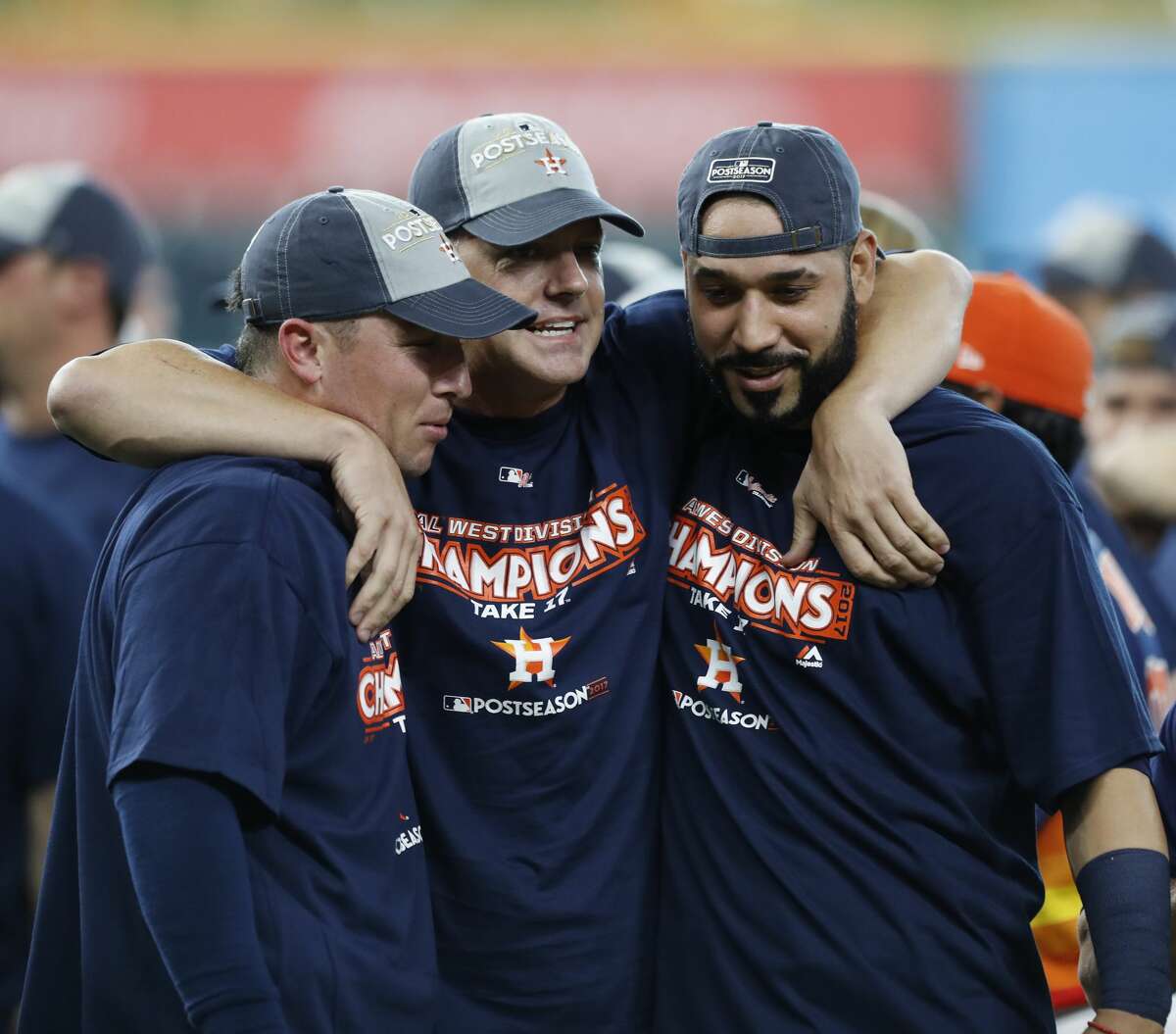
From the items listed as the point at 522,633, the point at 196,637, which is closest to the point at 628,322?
the point at 522,633

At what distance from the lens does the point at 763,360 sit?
7.78 ft

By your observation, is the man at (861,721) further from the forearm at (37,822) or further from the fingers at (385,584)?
the forearm at (37,822)

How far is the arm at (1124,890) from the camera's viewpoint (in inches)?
83.7

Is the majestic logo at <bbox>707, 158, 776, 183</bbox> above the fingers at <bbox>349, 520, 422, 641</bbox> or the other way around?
above

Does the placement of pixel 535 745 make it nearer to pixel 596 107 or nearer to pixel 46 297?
pixel 46 297

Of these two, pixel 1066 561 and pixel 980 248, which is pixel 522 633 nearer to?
pixel 1066 561

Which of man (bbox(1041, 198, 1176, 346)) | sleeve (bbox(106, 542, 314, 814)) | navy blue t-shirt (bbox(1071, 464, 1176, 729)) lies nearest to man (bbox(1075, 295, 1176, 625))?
navy blue t-shirt (bbox(1071, 464, 1176, 729))

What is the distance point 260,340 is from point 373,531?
1.25 ft

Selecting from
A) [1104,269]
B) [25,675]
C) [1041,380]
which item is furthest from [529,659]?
[1104,269]

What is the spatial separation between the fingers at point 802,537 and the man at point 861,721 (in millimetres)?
20

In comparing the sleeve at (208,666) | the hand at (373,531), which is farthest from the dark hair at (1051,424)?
the sleeve at (208,666)

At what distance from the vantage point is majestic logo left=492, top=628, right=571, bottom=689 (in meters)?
2.38

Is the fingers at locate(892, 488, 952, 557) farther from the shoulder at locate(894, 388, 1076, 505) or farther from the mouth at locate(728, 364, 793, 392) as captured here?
the mouth at locate(728, 364, 793, 392)

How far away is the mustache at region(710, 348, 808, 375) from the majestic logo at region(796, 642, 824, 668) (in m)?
0.42
